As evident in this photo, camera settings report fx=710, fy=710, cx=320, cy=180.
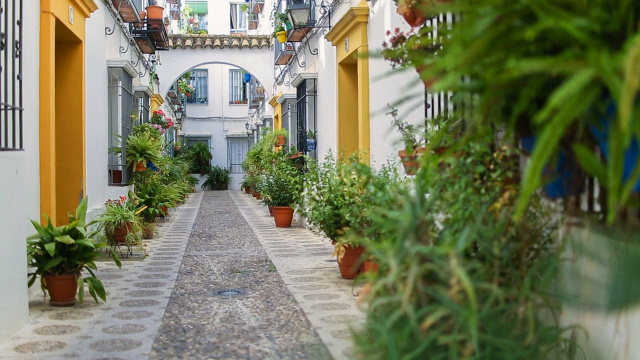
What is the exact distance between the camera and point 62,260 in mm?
5184

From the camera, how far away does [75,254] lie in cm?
521

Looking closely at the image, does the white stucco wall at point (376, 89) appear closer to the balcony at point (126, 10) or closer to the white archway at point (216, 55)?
the balcony at point (126, 10)

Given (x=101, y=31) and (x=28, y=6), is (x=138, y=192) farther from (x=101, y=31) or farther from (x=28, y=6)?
(x=28, y=6)

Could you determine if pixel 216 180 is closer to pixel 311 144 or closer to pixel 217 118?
pixel 217 118

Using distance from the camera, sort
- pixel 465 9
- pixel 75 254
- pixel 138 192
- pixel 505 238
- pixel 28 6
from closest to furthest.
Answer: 1. pixel 465 9
2. pixel 505 238
3. pixel 75 254
4. pixel 28 6
5. pixel 138 192

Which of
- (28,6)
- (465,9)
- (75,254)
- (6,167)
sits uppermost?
(28,6)

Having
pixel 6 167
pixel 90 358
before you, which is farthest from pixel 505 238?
pixel 6 167

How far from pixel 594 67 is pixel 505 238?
48.9 inches

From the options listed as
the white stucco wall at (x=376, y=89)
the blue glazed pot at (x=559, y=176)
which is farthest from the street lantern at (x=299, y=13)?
the blue glazed pot at (x=559, y=176)

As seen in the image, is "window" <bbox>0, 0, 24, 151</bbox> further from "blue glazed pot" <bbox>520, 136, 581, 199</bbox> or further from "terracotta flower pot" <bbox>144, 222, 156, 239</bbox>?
"terracotta flower pot" <bbox>144, 222, 156, 239</bbox>

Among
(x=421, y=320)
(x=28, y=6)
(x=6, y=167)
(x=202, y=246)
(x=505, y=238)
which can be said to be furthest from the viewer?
(x=202, y=246)

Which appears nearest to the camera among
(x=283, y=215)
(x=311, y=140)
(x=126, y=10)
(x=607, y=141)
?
(x=607, y=141)

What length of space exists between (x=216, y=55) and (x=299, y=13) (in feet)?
29.7

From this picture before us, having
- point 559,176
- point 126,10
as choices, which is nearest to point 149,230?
point 126,10
